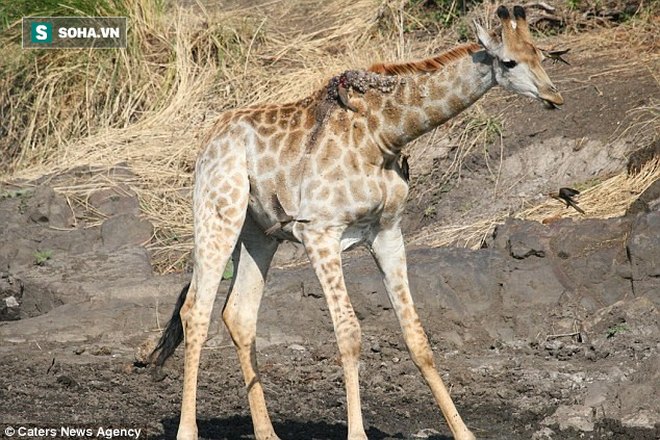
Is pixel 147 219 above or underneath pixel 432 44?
underneath

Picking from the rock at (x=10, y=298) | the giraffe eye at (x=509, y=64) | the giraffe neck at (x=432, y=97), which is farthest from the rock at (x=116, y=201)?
the giraffe eye at (x=509, y=64)

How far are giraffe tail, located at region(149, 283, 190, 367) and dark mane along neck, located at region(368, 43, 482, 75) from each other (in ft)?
7.15

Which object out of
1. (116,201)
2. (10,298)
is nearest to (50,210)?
(116,201)

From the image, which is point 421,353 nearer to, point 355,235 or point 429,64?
point 355,235

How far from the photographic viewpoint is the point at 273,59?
1473 centimetres

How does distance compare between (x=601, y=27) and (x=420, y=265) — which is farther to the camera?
(x=601, y=27)

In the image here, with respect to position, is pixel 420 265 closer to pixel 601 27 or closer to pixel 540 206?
pixel 540 206

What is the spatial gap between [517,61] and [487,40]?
0.72ft

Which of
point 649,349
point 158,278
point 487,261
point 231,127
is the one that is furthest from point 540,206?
point 231,127

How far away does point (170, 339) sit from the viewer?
7891 millimetres

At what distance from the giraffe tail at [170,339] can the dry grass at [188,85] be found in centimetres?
425

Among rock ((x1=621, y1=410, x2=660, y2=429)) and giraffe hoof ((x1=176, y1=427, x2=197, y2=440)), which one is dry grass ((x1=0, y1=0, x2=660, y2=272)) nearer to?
rock ((x1=621, y1=410, x2=660, y2=429))

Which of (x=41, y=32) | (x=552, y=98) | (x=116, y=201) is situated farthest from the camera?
(x=41, y=32)

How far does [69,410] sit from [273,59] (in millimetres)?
8178
